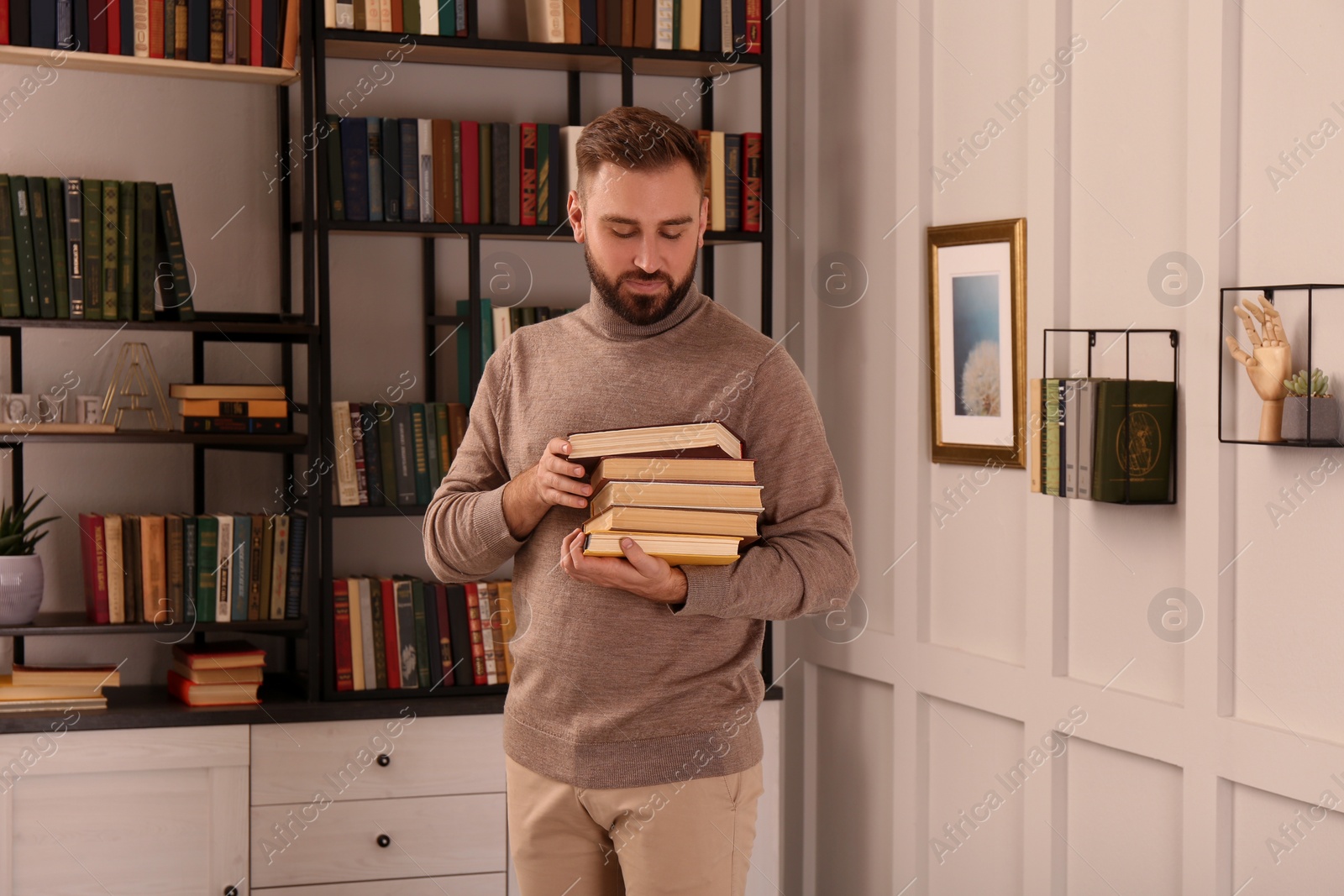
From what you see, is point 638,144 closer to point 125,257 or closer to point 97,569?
point 125,257

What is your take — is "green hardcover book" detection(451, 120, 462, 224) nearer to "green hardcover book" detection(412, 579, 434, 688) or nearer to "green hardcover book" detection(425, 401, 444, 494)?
"green hardcover book" detection(425, 401, 444, 494)

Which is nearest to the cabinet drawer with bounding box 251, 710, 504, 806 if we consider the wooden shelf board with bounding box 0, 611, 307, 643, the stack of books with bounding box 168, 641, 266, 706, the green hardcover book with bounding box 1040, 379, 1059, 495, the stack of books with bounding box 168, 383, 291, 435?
the stack of books with bounding box 168, 641, 266, 706

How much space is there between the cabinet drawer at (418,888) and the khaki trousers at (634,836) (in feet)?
4.24

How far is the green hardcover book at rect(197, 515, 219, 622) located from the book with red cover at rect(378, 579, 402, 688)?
1.21 ft

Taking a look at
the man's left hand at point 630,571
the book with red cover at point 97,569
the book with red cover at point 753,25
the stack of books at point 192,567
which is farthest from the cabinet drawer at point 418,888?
the book with red cover at point 753,25

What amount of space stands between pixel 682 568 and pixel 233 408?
1.66 meters

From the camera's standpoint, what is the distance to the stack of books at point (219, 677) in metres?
2.86

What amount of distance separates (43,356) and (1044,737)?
238 cm

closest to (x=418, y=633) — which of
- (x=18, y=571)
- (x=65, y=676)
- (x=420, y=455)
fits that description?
(x=420, y=455)

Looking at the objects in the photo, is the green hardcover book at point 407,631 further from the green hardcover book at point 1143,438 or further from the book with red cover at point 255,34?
the green hardcover book at point 1143,438

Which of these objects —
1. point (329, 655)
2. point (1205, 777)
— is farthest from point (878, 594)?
point (329, 655)

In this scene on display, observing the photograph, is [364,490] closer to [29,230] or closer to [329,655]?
[329,655]

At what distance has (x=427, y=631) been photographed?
302 cm

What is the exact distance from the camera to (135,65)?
2.89 meters
